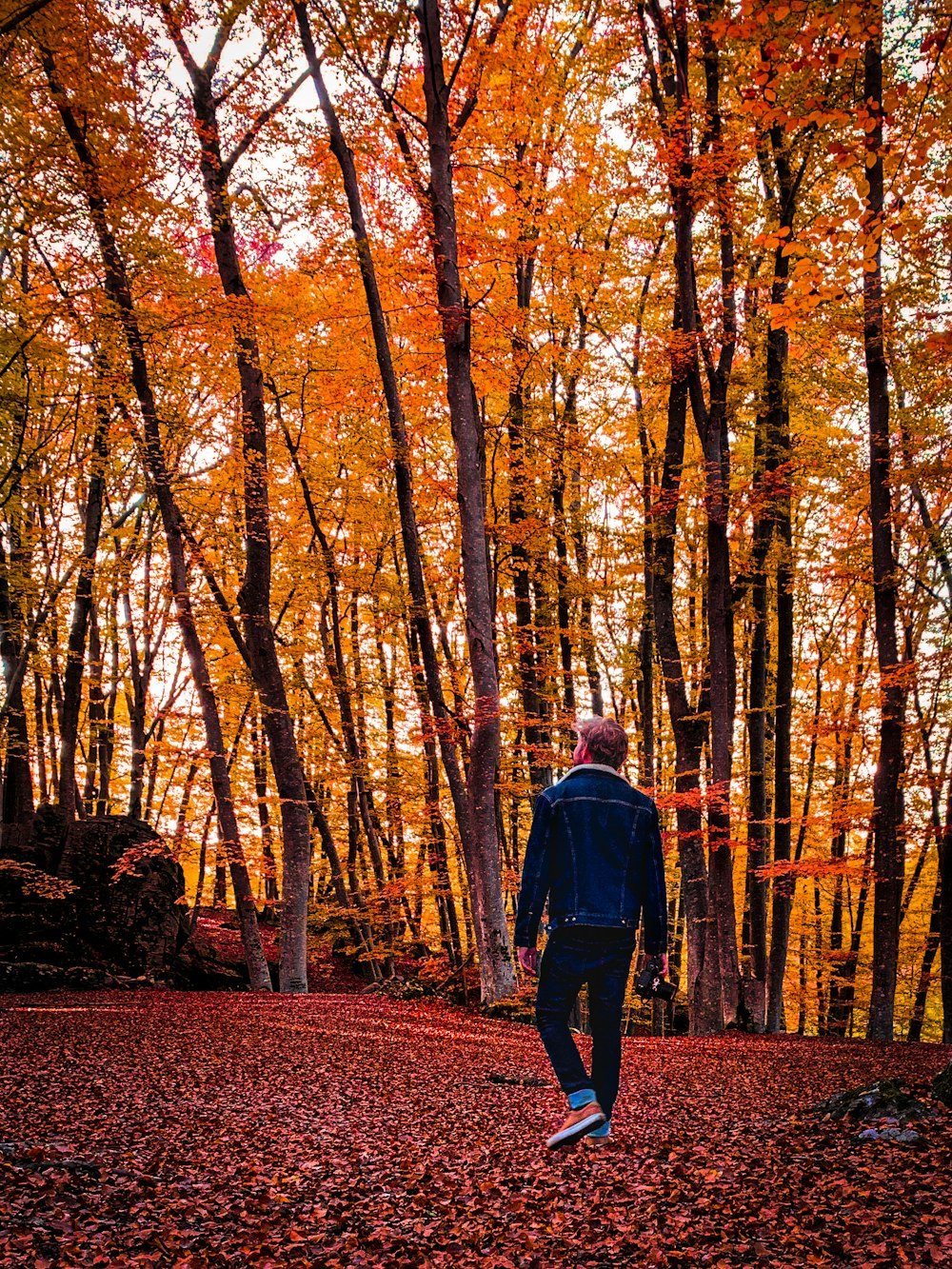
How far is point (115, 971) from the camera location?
1355 centimetres

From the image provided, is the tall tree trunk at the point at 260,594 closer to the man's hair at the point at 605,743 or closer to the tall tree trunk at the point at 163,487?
the tall tree trunk at the point at 163,487

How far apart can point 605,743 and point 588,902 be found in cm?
78

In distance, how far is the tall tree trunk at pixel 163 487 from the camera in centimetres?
1142

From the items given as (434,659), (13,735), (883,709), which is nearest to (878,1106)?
(883,709)

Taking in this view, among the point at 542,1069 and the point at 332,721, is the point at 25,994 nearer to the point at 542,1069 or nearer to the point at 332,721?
the point at 542,1069

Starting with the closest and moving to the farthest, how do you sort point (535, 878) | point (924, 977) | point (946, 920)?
point (535, 878) → point (946, 920) → point (924, 977)

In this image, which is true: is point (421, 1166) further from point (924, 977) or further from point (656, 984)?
point (924, 977)

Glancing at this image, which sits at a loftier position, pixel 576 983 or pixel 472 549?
pixel 472 549

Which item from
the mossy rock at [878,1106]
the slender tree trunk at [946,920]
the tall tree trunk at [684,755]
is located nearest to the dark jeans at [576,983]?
the mossy rock at [878,1106]

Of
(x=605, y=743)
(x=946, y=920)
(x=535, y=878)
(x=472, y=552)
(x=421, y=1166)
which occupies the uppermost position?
(x=472, y=552)

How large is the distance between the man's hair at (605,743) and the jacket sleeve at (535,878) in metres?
0.37

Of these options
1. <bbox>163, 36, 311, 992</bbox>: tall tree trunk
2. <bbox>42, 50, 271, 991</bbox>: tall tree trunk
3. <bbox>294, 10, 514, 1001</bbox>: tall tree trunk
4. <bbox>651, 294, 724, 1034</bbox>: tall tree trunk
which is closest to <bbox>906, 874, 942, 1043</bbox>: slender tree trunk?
<bbox>651, 294, 724, 1034</bbox>: tall tree trunk

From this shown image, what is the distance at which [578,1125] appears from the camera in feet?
13.3

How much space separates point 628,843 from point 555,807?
0.39 m
